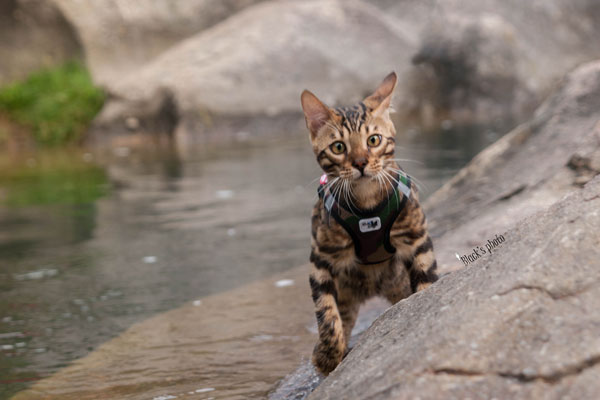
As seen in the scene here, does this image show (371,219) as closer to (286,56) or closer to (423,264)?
(423,264)

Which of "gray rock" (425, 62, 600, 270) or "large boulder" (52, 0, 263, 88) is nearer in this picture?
"gray rock" (425, 62, 600, 270)

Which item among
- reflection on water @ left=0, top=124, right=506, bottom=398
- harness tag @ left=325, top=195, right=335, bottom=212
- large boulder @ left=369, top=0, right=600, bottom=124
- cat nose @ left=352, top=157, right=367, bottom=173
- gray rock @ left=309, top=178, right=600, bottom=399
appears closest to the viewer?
gray rock @ left=309, top=178, right=600, bottom=399

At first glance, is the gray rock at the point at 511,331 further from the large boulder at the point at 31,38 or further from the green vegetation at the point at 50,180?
the large boulder at the point at 31,38

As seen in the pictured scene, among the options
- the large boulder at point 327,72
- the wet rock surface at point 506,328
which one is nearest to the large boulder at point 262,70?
the large boulder at point 327,72

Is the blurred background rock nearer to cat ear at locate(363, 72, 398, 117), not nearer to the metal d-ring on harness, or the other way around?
cat ear at locate(363, 72, 398, 117)

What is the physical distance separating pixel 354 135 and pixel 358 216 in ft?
1.07

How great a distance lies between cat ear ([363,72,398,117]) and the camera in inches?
119

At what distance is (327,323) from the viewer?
9.65ft

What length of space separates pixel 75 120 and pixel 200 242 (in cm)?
892

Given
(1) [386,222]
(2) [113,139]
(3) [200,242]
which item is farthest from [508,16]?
(1) [386,222]

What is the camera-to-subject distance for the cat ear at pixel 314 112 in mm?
2990

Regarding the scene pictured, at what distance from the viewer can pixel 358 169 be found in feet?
9.32

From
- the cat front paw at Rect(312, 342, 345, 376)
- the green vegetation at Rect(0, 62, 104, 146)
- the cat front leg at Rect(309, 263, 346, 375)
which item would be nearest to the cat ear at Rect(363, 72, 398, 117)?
the cat front leg at Rect(309, 263, 346, 375)

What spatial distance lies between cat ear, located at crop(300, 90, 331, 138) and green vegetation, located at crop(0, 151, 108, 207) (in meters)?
5.62
